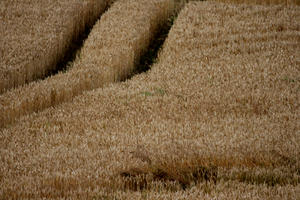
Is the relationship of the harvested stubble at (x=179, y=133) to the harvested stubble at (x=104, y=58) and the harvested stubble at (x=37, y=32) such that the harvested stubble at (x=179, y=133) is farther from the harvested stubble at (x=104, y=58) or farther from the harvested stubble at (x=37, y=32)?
the harvested stubble at (x=37, y=32)

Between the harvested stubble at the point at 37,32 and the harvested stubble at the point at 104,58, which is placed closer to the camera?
the harvested stubble at the point at 104,58

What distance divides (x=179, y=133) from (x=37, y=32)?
6.98 meters

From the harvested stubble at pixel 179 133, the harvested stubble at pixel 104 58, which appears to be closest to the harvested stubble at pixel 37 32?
the harvested stubble at pixel 104 58

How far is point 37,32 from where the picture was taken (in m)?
11.5

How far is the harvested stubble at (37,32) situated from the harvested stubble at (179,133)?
2.32 meters

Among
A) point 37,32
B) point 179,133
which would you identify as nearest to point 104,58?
point 37,32

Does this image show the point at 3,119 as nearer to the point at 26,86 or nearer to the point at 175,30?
the point at 26,86

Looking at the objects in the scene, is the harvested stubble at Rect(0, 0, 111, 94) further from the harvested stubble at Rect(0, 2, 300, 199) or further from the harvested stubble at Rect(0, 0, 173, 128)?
the harvested stubble at Rect(0, 2, 300, 199)

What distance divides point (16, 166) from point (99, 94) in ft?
11.3

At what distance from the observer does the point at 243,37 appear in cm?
1095

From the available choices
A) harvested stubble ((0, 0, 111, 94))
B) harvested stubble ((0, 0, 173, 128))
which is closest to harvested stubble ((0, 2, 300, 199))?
harvested stubble ((0, 0, 173, 128))

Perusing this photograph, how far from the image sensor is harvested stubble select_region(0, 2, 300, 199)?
4305mm

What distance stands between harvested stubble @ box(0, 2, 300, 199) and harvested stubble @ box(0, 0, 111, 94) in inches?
91.3

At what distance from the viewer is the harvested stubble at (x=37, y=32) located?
970 cm
